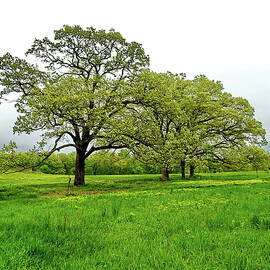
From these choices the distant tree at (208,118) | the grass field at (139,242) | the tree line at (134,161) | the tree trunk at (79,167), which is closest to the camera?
the grass field at (139,242)

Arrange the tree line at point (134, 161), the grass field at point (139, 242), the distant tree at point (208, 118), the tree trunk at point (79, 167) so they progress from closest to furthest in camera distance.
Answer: the grass field at point (139, 242) < the tree line at point (134, 161) < the tree trunk at point (79, 167) < the distant tree at point (208, 118)

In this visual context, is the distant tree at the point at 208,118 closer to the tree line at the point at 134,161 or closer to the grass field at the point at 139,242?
the tree line at the point at 134,161

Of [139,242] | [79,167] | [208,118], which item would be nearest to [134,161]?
[79,167]

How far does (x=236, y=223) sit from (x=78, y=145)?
23.9 m

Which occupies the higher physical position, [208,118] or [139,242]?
[208,118]

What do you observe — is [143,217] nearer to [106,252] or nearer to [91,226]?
[91,226]

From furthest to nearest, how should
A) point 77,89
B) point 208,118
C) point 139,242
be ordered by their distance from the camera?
1. point 208,118
2. point 77,89
3. point 139,242

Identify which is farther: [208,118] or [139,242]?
[208,118]

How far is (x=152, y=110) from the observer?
30234 mm

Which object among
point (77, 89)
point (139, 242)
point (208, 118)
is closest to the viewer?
point (139, 242)

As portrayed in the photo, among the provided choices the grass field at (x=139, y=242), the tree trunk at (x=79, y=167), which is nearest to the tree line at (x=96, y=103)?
the tree trunk at (x=79, y=167)

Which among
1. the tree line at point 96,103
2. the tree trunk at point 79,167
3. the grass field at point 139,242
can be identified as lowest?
the grass field at point 139,242

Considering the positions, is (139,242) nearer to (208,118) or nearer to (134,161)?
(134,161)

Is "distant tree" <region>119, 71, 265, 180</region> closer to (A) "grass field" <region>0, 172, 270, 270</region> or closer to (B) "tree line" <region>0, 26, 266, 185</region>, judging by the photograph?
(B) "tree line" <region>0, 26, 266, 185</region>
